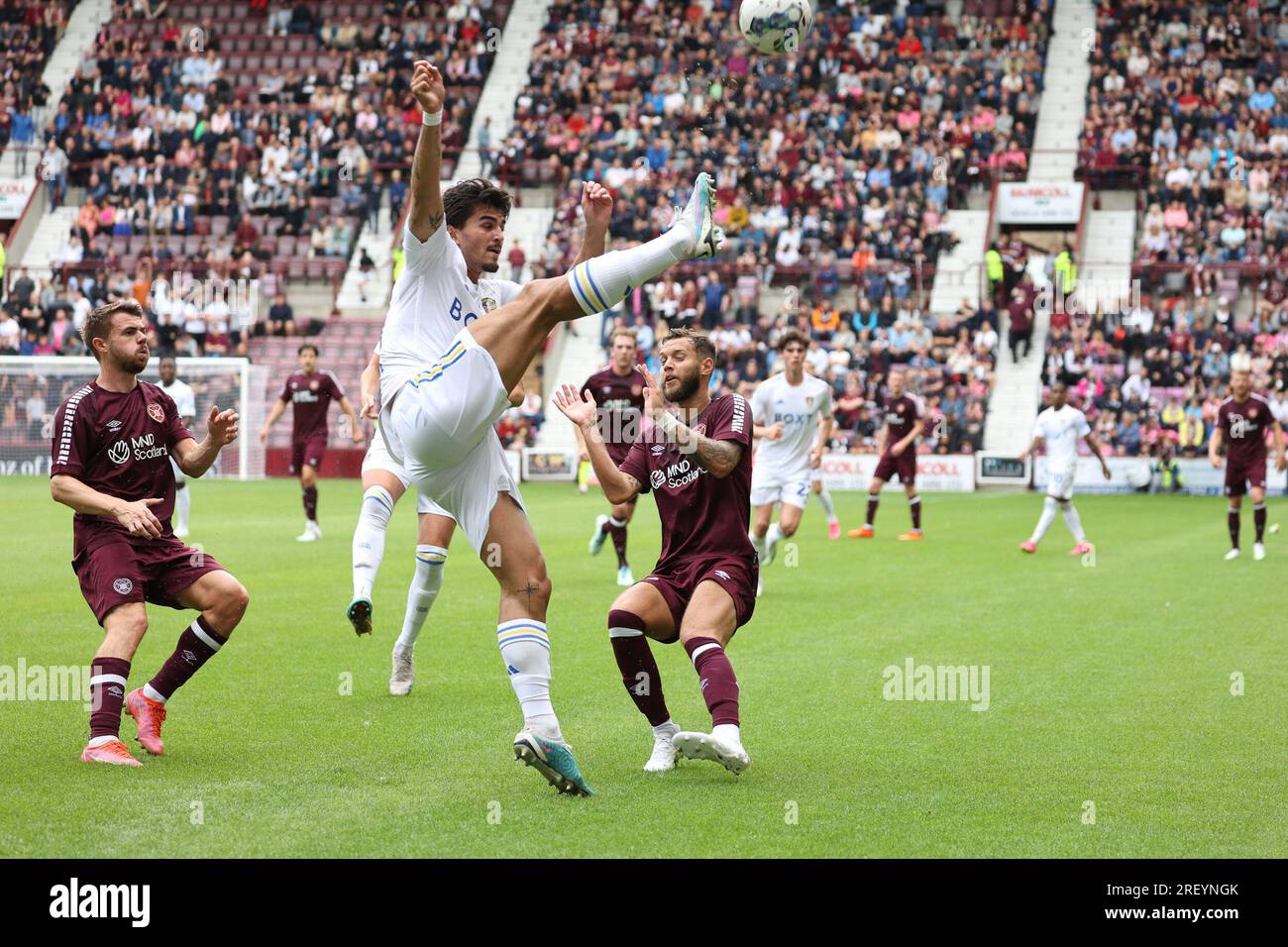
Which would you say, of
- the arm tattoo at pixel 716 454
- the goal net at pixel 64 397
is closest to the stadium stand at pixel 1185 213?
the goal net at pixel 64 397

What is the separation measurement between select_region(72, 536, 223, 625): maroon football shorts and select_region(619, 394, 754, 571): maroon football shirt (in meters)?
2.21

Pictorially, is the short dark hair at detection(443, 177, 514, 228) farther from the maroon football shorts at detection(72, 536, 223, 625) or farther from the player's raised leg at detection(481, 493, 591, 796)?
the maroon football shorts at detection(72, 536, 223, 625)

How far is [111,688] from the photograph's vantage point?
6.85 meters

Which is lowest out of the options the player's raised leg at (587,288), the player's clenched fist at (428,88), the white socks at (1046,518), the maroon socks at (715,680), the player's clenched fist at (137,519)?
the white socks at (1046,518)

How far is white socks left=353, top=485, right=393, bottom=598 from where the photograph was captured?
9059mm

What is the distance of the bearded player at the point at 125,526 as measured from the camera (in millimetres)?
6945

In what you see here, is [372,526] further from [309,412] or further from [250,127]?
[250,127]

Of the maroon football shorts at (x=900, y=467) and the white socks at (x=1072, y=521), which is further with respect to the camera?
the maroon football shorts at (x=900, y=467)

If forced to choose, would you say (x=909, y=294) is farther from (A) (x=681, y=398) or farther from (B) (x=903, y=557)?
(A) (x=681, y=398)

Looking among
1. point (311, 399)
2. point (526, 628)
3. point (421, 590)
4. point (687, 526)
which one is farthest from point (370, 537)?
point (311, 399)

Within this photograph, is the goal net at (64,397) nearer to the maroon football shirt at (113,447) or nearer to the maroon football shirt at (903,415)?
the maroon football shirt at (903,415)

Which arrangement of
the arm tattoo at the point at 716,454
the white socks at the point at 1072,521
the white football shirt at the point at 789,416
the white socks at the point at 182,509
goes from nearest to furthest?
the arm tattoo at the point at 716,454 < the white football shirt at the point at 789,416 < the white socks at the point at 1072,521 < the white socks at the point at 182,509

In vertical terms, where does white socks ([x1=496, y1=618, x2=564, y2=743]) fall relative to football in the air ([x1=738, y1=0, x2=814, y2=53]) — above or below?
below

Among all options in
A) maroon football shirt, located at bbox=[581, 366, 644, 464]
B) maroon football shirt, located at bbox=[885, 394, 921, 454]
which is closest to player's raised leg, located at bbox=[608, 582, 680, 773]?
maroon football shirt, located at bbox=[581, 366, 644, 464]
